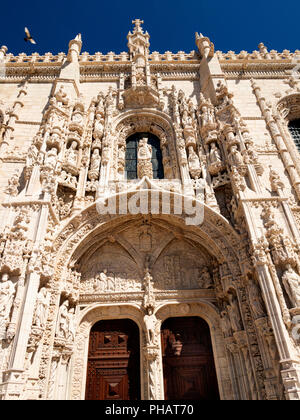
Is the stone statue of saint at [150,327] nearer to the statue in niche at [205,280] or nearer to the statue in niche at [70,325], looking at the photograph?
the statue in niche at [205,280]

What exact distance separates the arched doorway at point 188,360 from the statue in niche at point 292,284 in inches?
105

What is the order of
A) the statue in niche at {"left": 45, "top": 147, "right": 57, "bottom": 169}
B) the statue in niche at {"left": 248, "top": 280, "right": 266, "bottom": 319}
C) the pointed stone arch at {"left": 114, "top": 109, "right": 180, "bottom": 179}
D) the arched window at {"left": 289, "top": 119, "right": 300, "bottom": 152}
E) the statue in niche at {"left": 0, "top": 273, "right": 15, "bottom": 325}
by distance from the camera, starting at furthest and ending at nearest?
the arched window at {"left": 289, "top": 119, "right": 300, "bottom": 152} → the pointed stone arch at {"left": 114, "top": 109, "right": 180, "bottom": 179} → the statue in niche at {"left": 45, "top": 147, "right": 57, "bottom": 169} → the statue in niche at {"left": 248, "top": 280, "right": 266, "bottom": 319} → the statue in niche at {"left": 0, "top": 273, "right": 15, "bottom": 325}

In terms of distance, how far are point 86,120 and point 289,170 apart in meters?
6.89

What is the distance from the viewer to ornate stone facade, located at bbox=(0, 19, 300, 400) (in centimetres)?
621

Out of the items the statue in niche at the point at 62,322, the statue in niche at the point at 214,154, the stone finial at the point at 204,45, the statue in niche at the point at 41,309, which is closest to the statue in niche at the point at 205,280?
the statue in niche at the point at 214,154

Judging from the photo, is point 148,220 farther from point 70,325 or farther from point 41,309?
point 41,309

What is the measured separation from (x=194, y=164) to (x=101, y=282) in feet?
14.7

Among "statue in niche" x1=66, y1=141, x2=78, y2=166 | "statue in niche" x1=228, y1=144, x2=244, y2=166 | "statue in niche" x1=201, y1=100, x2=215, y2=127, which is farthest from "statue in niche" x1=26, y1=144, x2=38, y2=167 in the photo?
"statue in niche" x1=228, y1=144, x2=244, y2=166

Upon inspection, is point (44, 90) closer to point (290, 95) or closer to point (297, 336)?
point (290, 95)

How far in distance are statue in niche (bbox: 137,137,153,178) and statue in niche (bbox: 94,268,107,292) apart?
316cm

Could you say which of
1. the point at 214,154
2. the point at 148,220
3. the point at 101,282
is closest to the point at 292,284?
the point at 148,220

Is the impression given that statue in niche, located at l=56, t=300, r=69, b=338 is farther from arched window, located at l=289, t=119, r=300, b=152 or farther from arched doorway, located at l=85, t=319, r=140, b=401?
arched window, located at l=289, t=119, r=300, b=152

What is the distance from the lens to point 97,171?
9.12 meters
